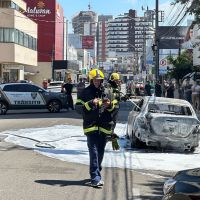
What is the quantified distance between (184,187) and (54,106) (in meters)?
22.5

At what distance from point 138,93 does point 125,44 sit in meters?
85.3

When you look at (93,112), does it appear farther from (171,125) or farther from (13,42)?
(13,42)

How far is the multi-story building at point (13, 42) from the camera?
60844 mm

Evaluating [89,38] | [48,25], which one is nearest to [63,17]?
[48,25]

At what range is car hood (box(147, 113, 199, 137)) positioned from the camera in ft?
41.7

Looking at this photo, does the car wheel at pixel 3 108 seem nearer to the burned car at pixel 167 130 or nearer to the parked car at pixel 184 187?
the burned car at pixel 167 130

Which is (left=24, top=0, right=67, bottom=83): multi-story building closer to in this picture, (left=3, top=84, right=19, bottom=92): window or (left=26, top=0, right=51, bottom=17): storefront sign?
(left=26, top=0, right=51, bottom=17): storefront sign

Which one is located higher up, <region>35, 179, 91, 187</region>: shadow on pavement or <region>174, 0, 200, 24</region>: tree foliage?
<region>174, 0, 200, 24</region>: tree foliage

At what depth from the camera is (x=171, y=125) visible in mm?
12719

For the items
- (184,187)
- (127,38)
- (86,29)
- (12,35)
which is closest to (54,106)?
(184,187)

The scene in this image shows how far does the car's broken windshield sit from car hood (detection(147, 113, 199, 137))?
703 mm

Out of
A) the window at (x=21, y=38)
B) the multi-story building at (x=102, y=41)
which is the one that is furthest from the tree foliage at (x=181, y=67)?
the multi-story building at (x=102, y=41)

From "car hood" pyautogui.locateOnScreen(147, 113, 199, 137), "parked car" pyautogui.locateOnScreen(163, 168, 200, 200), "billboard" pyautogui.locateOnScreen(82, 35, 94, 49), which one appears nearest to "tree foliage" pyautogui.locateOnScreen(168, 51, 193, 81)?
"car hood" pyautogui.locateOnScreen(147, 113, 199, 137)

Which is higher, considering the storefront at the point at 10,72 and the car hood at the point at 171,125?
the storefront at the point at 10,72
